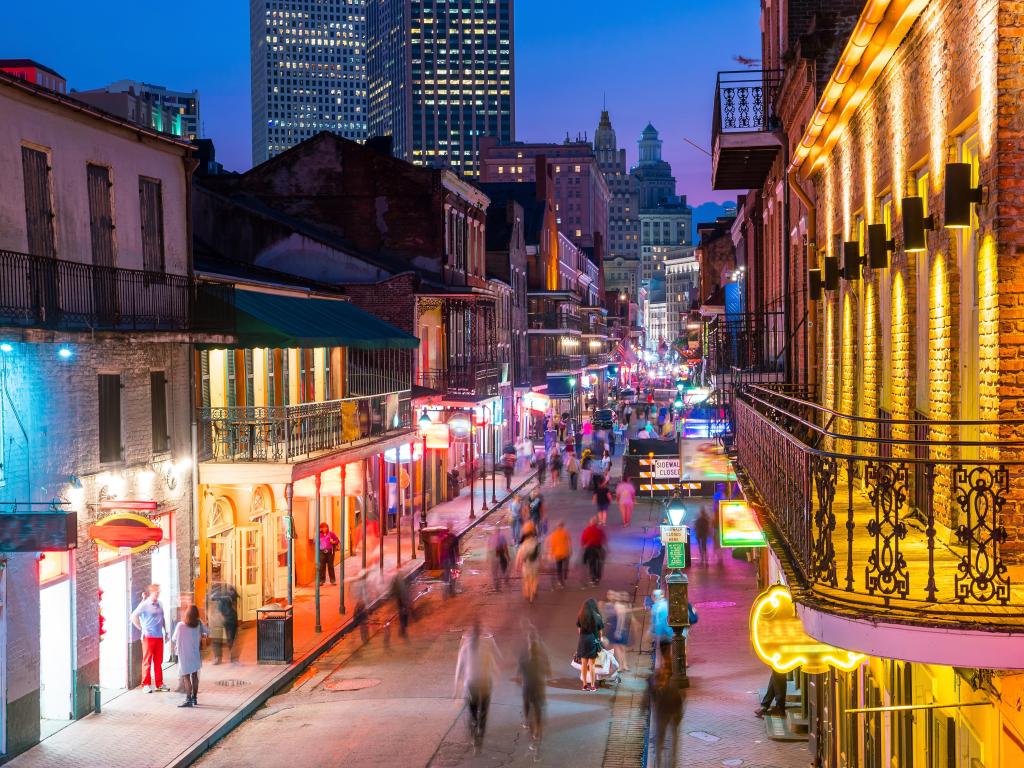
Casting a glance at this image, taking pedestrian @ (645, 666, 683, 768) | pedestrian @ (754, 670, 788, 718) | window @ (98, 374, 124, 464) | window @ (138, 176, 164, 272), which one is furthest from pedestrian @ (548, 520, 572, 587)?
pedestrian @ (645, 666, 683, 768)

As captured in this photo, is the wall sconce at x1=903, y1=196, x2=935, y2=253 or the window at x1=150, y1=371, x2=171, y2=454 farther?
the window at x1=150, y1=371, x2=171, y2=454

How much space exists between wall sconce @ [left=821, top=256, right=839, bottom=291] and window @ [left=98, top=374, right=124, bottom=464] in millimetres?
10681

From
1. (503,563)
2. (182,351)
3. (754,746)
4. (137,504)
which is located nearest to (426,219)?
(503,563)

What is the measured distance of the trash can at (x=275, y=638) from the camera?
799 inches

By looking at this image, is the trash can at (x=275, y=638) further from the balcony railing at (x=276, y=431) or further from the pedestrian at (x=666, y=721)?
the pedestrian at (x=666, y=721)

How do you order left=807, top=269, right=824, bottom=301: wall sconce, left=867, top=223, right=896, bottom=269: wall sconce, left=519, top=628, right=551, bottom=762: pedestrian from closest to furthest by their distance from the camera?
left=867, top=223, right=896, bottom=269: wall sconce
left=519, top=628, right=551, bottom=762: pedestrian
left=807, top=269, right=824, bottom=301: wall sconce

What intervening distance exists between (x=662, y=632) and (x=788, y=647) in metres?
10.3

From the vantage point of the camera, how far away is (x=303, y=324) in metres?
25.0

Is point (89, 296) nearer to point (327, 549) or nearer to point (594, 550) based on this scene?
point (327, 549)

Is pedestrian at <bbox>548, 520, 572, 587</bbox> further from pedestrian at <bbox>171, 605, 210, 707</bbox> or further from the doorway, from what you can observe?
pedestrian at <bbox>171, 605, 210, 707</bbox>

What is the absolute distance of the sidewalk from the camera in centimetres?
1526

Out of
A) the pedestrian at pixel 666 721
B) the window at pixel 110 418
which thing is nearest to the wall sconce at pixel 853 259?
the pedestrian at pixel 666 721

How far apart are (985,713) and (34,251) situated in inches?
549

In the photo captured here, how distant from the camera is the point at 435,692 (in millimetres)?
18594
